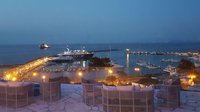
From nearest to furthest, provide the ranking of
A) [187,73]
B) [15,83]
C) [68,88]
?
[15,83] < [68,88] < [187,73]

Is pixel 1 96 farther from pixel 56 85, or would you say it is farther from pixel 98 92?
pixel 98 92

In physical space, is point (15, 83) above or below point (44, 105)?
above

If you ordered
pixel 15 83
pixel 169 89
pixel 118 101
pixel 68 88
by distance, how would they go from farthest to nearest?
1. pixel 68 88
2. pixel 15 83
3. pixel 169 89
4. pixel 118 101

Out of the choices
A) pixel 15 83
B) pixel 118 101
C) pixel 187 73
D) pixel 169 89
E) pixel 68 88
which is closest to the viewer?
pixel 118 101

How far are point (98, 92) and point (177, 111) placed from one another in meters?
1.39

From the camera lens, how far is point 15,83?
17.5 feet

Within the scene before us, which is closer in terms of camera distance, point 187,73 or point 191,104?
point 191,104

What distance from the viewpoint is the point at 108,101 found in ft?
15.2

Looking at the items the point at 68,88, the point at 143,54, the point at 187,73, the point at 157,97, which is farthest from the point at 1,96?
the point at 143,54

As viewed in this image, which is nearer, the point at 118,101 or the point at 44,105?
the point at 118,101

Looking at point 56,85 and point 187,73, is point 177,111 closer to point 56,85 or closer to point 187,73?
point 56,85

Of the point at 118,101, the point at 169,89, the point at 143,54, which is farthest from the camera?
the point at 143,54

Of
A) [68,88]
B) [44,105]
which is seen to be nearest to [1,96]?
[44,105]

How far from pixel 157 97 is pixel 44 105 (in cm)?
205
